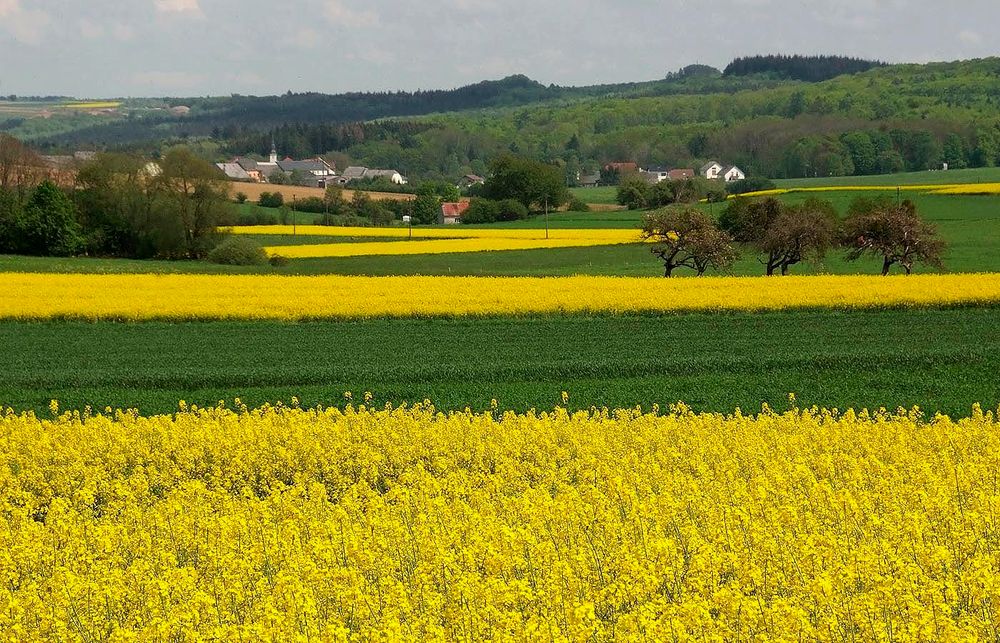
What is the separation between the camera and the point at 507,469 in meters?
14.1

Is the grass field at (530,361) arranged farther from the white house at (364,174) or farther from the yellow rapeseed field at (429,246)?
the white house at (364,174)

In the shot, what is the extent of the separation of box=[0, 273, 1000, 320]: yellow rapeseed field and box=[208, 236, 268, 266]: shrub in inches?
672

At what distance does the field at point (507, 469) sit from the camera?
897cm

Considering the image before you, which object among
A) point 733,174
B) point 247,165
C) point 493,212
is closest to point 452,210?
point 493,212

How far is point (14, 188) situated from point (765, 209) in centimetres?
4483

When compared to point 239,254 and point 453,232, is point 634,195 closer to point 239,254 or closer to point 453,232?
point 453,232

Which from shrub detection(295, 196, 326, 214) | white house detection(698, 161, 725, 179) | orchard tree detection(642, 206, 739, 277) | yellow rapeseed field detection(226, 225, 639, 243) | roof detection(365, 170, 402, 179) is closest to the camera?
orchard tree detection(642, 206, 739, 277)

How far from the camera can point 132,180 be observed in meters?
65.6

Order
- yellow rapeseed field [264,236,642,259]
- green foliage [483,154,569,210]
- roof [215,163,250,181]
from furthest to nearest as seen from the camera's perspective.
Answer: roof [215,163,250,181], green foliage [483,154,569,210], yellow rapeseed field [264,236,642,259]

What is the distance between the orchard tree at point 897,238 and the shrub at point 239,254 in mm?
29472

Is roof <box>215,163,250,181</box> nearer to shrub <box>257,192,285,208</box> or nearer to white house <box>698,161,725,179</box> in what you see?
shrub <box>257,192,285,208</box>

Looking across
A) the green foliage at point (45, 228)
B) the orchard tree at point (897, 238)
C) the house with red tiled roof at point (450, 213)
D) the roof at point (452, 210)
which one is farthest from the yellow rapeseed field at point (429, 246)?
the roof at point (452, 210)

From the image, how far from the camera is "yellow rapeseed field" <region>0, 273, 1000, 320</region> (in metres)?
34.0

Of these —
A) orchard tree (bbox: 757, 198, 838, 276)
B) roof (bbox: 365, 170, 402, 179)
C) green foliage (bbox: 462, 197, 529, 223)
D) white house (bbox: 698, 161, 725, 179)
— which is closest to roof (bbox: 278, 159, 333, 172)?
roof (bbox: 365, 170, 402, 179)
